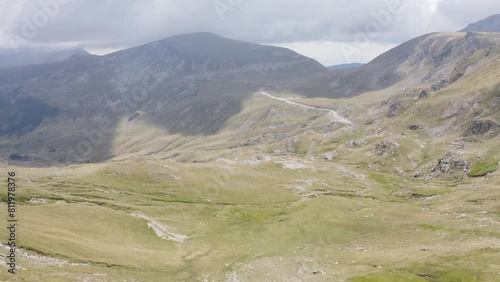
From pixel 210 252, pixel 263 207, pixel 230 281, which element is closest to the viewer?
pixel 230 281

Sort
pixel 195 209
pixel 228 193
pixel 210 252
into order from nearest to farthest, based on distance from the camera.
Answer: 1. pixel 210 252
2. pixel 195 209
3. pixel 228 193

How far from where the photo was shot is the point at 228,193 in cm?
13950

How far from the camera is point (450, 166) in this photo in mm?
184250

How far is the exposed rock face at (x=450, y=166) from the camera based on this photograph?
180m

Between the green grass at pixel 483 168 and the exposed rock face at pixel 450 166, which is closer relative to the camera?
the green grass at pixel 483 168

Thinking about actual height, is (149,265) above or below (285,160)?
below

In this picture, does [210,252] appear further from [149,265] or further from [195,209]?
[195,209]

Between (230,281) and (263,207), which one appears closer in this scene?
(230,281)

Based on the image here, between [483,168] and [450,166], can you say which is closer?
[483,168]

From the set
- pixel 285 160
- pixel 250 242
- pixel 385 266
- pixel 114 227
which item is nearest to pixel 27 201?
pixel 114 227

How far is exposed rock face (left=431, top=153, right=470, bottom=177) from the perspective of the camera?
18012 cm

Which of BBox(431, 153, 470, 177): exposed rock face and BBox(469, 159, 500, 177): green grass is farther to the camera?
BBox(431, 153, 470, 177): exposed rock face

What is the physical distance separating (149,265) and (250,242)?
97.1ft

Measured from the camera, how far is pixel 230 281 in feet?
256
